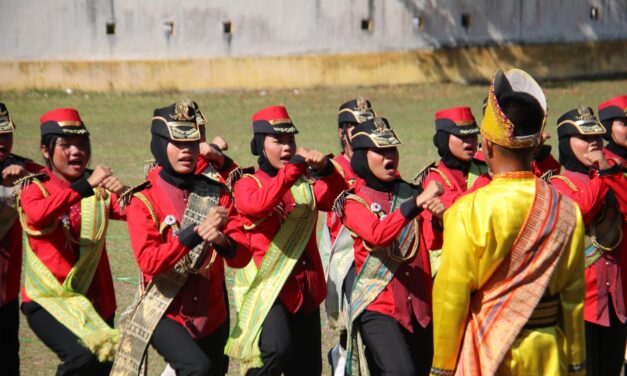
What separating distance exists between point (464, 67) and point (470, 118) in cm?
2023

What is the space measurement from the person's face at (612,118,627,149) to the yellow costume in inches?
133

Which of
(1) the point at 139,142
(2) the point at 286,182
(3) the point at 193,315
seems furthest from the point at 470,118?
(1) the point at 139,142

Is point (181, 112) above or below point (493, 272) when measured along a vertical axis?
above

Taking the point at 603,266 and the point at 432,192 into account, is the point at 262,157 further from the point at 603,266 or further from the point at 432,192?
the point at 603,266

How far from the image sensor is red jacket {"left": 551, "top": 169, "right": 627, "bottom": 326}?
25.3ft

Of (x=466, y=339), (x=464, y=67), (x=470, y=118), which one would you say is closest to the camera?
(x=466, y=339)

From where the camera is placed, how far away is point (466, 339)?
5.51m

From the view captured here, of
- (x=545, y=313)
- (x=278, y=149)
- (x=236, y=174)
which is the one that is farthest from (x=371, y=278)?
(x=545, y=313)

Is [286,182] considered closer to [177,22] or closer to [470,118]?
[470,118]

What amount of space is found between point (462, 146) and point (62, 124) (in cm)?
322

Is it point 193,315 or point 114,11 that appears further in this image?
point 114,11

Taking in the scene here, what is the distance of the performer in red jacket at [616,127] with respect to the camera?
874 cm

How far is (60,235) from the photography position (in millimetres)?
7613

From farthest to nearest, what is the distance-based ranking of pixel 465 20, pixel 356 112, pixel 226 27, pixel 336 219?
pixel 465 20
pixel 226 27
pixel 356 112
pixel 336 219
